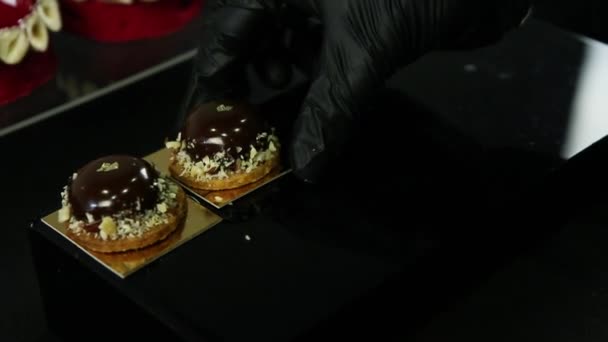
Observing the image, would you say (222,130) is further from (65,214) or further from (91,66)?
(91,66)

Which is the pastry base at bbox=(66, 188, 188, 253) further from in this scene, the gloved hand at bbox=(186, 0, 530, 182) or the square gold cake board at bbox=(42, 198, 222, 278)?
the gloved hand at bbox=(186, 0, 530, 182)

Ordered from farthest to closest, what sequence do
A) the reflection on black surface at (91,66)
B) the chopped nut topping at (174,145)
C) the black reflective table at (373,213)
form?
the reflection on black surface at (91,66)
the chopped nut topping at (174,145)
the black reflective table at (373,213)

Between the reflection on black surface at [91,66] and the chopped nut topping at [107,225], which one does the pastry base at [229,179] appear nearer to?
the chopped nut topping at [107,225]

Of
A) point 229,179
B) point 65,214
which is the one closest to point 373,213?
point 229,179

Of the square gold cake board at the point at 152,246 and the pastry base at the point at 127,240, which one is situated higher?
the pastry base at the point at 127,240

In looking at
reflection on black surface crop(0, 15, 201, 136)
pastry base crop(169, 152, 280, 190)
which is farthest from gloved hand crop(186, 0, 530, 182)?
→ reflection on black surface crop(0, 15, 201, 136)

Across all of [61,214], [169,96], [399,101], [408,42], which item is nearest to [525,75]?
[399,101]

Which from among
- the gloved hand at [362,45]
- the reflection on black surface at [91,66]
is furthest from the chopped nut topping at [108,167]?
the reflection on black surface at [91,66]
